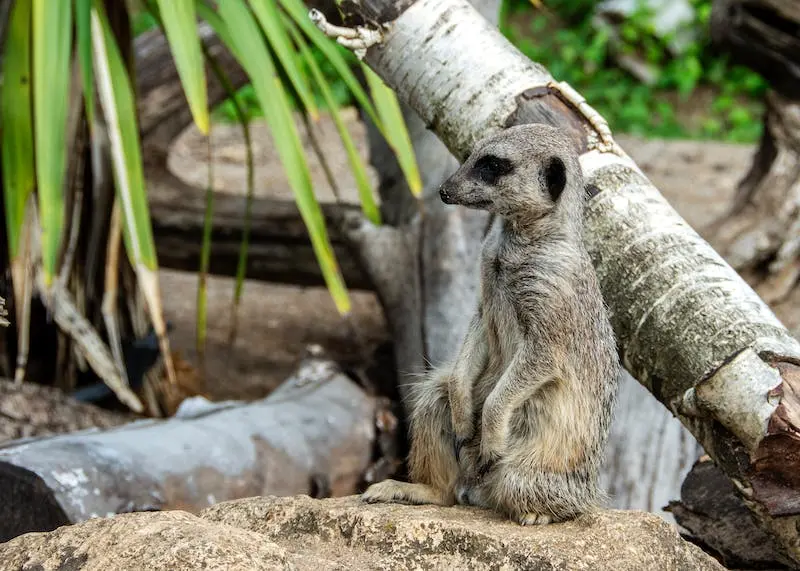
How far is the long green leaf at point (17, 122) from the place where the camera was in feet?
10.3

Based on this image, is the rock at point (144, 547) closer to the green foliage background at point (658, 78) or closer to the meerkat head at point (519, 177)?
the meerkat head at point (519, 177)

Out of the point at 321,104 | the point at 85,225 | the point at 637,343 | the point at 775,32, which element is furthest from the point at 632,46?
the point at 637,343

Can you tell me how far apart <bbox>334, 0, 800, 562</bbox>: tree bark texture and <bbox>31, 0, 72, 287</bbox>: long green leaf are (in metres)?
0.96

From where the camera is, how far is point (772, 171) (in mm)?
4617

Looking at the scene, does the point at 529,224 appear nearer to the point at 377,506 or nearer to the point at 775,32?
the point at 377,506

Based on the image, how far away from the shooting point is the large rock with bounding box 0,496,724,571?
1621mm

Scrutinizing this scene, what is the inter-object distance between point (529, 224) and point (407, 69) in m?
0.70

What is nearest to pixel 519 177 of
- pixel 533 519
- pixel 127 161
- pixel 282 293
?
pixel 533 519

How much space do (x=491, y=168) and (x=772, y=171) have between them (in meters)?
2.90

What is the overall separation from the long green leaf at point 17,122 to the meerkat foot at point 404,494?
143 cm

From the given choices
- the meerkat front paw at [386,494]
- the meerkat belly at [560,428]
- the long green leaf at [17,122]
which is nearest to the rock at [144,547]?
the meerkat front paw at [386,494]

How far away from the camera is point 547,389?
2.15 metres

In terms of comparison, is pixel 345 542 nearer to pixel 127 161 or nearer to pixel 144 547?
pixel 144 547

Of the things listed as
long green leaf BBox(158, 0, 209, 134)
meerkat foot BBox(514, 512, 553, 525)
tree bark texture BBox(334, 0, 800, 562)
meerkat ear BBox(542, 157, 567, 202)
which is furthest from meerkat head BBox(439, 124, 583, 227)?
long green leaf BBox(158, 0, 209, 134)
